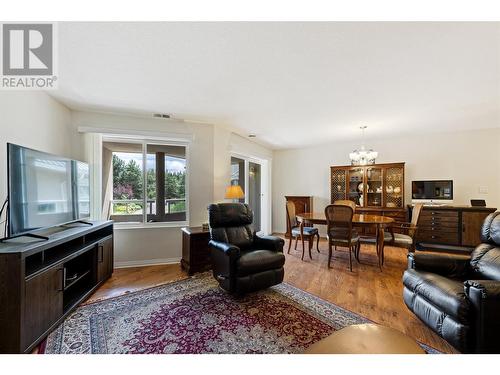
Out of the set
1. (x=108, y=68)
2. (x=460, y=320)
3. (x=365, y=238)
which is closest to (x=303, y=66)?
(x=108, y=68)

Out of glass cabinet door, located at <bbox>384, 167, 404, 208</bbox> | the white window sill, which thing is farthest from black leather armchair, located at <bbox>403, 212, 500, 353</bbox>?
the white window sill

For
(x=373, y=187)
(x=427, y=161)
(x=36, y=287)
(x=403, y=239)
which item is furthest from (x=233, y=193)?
(x=427, y=161)

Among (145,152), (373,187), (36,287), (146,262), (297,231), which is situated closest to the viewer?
(36,287)

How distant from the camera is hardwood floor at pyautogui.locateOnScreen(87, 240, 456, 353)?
1.97 m

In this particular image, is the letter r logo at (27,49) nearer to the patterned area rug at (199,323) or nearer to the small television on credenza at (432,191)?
the patterned area rug at (199,323)

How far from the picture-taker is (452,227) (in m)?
4.09

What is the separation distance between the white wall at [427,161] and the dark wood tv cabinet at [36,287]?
458cm

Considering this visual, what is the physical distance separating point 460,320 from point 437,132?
14.1 ft

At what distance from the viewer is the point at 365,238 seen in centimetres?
346

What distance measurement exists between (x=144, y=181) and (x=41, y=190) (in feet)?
5.04

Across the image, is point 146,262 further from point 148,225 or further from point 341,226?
point 341,226

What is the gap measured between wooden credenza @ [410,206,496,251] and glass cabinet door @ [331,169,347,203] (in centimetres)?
156

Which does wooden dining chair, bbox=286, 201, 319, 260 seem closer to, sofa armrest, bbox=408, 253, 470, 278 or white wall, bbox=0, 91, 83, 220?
sofa armrest, bbox=408, 253, 470, 278

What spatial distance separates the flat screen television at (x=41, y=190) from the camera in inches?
67.0
